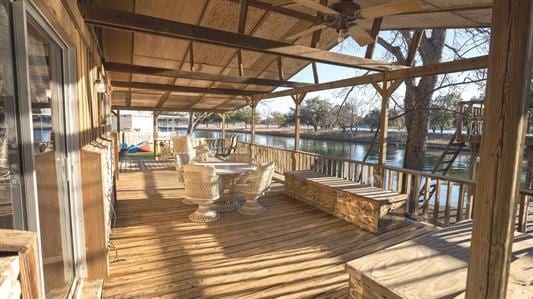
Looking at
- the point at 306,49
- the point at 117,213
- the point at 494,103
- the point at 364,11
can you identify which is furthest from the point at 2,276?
the point at 117,213

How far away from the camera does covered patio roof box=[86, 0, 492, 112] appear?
10.00 feet

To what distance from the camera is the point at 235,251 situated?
3.27 metres

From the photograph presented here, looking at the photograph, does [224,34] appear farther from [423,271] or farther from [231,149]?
[231,149]

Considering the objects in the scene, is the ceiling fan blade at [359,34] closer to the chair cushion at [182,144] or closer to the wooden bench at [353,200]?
the wooden bench at [353,200]

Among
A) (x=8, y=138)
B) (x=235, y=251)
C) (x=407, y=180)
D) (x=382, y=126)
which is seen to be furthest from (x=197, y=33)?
(x=407, y=180)


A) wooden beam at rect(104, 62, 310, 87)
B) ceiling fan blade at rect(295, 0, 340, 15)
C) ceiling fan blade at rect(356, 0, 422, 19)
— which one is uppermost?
ceiling fan blade at rect(295, 0, 340, 15)

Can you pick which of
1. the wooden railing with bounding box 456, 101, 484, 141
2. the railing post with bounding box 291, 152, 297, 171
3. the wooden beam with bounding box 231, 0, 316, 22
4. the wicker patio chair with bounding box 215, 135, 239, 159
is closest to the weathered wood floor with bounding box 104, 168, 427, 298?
the railing post with bounding box 291, 152, 297, 171

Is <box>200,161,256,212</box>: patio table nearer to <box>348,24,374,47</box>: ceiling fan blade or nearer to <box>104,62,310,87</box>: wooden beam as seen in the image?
<box>104,62,310,87</box>: wooden beam

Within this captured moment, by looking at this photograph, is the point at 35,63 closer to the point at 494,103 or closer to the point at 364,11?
the point at 494,103

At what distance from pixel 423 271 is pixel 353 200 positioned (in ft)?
7.40

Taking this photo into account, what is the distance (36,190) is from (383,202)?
12.5ft

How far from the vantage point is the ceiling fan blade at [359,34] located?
3.03m

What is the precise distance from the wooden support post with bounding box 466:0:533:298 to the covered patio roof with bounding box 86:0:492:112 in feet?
5.03

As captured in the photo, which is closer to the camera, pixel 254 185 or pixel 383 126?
pixel 254 185
